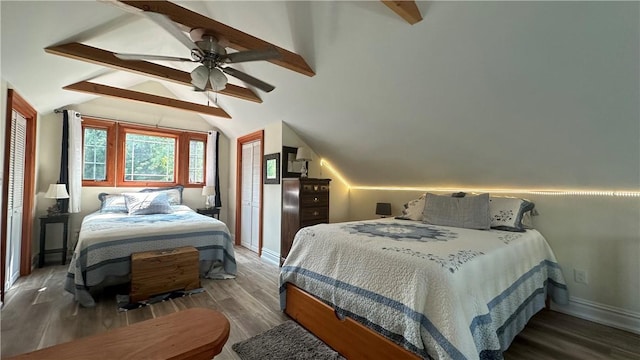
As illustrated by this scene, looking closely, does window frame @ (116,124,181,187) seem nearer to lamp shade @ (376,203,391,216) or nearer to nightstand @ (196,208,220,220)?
nightstand @ (196,208,220,220)

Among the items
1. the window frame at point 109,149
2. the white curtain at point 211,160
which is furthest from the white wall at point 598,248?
the window frame at point 109,149

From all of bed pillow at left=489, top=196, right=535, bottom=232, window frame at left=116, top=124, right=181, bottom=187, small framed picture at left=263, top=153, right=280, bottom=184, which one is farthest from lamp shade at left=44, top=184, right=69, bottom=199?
bed pillow at left=489, top=196, right=535, bottom=232

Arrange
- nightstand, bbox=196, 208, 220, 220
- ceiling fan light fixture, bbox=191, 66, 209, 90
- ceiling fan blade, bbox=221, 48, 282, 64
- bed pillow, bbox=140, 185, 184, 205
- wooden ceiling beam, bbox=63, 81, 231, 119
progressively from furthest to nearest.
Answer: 1. nightstand, bbox=196, 208, 220, 220
2. bed pillow, bbox=140, 185, 184, 205
3. wooden ceiling beam, bbox=63, 81, 231, 119
4. ceiling fan light fixture, bbox=191, 66, 209, 90
5. ceiling fan blade, bbox=221, 48, 282, 64

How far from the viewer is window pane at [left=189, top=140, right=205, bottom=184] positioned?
16.6 feet

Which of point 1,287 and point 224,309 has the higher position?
point 1,287

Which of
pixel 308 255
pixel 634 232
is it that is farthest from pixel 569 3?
pixel 308 255

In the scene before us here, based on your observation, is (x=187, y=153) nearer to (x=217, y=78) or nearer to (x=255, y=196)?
(x=255, y=196)

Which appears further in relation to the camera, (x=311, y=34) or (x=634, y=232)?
(x=311, y=34)

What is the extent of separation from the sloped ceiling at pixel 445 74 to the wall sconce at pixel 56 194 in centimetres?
103

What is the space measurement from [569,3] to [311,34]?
5.76 ft

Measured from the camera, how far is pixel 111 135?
4324mm

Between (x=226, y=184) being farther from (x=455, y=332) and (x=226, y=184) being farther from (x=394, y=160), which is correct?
(x=455, y=332)

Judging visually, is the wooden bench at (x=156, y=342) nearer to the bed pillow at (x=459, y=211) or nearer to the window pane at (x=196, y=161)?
the bed pillow at (x=459, y=211)

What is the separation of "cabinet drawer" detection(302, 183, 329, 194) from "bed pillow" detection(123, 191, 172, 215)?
6.79 ft
